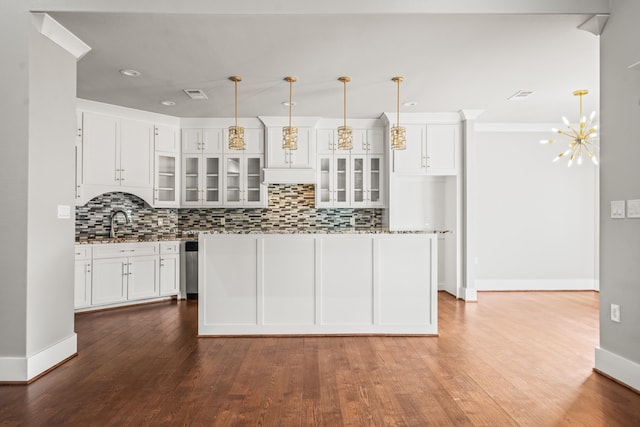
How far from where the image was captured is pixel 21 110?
3.05 meters

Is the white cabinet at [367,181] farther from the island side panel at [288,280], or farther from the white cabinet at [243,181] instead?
the island side panel at [288,280]

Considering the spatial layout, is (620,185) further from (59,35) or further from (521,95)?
(59,35)

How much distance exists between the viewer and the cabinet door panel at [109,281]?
17.4 ft

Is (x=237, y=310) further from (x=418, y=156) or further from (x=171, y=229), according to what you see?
(x=418, y=156)

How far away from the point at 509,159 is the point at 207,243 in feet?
16.2

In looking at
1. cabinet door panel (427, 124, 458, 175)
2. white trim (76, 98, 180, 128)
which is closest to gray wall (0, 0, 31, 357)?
white trim (76, 98, 180, 128)

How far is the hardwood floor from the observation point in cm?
246

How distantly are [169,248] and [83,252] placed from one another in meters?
1.12

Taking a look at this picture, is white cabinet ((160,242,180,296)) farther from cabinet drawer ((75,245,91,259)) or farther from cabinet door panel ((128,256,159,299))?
cabinet drawer ((75,245,91,259))

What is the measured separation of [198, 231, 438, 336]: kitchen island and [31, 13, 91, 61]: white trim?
6.10ft

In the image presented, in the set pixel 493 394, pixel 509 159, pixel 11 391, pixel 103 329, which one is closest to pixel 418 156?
pixel 509 159

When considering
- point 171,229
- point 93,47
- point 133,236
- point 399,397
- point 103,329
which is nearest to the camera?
point 399,397

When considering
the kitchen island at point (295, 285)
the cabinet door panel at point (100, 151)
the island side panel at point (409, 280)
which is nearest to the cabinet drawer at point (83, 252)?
the cabinet door panel at point (100, 151)

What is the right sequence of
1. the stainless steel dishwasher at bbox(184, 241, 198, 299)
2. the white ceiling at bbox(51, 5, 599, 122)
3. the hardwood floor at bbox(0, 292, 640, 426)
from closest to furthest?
the hardwood floor at bbox(0, 292, 640, 426) → the white ceiling at bbox(51, 5, 599, 122) → the stainless steel dishwasher at bbox(184, 241, 198, 299)
